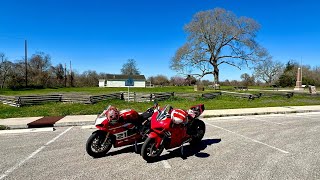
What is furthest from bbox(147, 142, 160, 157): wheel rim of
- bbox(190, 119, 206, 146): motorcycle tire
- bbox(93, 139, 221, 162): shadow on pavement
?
bbox(190, 119, 206, 146): motorcycle tire

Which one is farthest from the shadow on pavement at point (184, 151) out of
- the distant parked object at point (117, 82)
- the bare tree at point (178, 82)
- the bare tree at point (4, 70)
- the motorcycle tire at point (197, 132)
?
the bare tree at point (178, 82)

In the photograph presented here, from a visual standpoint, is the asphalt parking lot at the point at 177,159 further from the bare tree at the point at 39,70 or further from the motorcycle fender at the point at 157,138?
the bare tree at the point at 39,70

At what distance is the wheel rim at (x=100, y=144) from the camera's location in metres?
5.90

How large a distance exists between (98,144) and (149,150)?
1.34 metres

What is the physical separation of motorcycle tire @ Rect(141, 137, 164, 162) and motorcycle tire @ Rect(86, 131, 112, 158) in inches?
42.8

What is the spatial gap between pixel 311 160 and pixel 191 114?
3.08 meters

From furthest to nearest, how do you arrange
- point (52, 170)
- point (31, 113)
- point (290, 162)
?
point (31, 113) < point (290, 162) < point (52, 170)

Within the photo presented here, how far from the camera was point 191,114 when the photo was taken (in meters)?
6.58

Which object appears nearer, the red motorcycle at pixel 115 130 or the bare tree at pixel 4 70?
the red motorcycle at pixel 115 130

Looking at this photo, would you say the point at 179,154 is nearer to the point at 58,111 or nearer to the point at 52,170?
the point at 52,170

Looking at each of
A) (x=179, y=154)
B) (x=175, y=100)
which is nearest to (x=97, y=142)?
(x=179, y=154)

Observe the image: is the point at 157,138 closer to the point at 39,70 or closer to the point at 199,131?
the point at 199,131

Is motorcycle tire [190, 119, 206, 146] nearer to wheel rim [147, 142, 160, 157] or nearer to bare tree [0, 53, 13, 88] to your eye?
wheel rim [147, 142, 160, 157]

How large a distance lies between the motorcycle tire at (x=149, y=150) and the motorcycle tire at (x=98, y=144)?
1.09 meters
